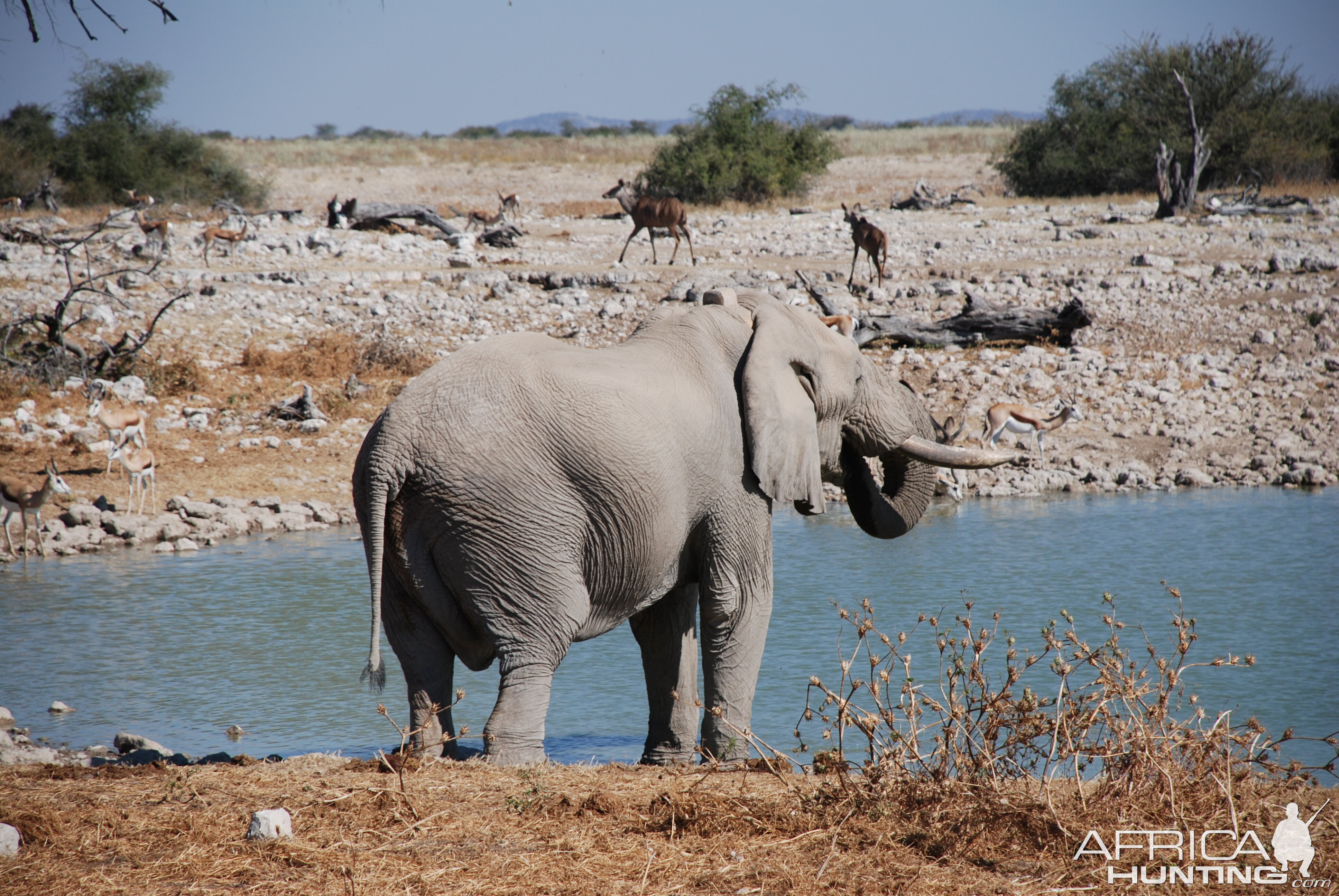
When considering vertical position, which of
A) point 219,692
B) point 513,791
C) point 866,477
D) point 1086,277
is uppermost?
point 1086,277

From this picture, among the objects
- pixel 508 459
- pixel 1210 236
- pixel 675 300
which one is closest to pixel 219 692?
pixel 508 459

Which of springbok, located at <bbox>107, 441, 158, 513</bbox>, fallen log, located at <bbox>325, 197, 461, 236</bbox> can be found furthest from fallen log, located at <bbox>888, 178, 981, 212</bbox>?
springbok, located at <bbox>107, 441, 158, 513</bbox>

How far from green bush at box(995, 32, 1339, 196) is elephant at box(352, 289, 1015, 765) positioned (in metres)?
26.7

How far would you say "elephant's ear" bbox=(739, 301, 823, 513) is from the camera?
4820 mm

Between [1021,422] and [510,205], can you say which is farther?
[510,205]

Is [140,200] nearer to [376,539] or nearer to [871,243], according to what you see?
[871,243]

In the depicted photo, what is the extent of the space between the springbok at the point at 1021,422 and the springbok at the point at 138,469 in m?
8.26

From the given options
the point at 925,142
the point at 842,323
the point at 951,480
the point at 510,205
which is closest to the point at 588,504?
the point at 842,323

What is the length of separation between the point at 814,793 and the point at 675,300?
1201 centimetres

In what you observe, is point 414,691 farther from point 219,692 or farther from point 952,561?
point 952,561

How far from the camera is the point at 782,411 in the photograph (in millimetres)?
4883

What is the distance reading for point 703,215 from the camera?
25609 mm

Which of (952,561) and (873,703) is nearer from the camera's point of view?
(873,703)

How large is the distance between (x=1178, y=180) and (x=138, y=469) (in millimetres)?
19602
